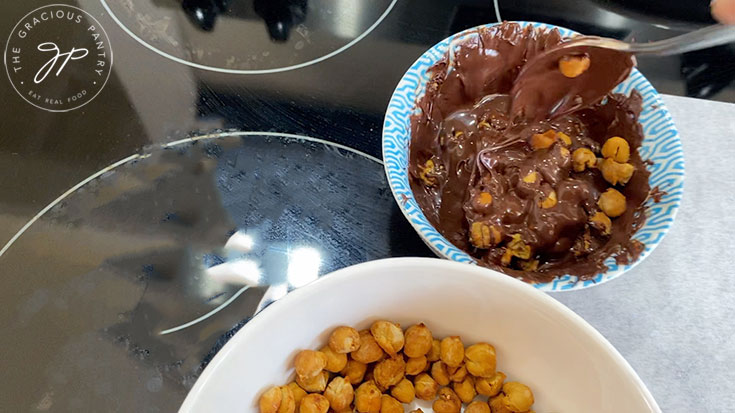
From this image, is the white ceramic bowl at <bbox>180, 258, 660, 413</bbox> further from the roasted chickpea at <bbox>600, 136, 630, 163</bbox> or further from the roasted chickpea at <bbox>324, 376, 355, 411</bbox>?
the roasted chickpea at <bbox>600, 136, 630, 163</bbox>

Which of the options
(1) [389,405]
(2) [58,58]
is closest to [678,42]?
(1) [389,405]

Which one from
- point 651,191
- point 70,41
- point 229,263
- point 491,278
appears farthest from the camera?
point 70,41

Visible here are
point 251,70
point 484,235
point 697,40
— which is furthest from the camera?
point 251,70

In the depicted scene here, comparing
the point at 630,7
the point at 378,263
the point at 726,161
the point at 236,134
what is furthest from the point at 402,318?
the point at 630,7

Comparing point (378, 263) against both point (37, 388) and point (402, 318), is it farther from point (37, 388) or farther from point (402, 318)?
point (37, 388)

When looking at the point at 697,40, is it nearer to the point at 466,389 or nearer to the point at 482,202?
the point at 482,202

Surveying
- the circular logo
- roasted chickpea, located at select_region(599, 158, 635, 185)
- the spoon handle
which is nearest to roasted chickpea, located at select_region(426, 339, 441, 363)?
roasted chickpea, located at select_region(599, 158, 635, 185)
